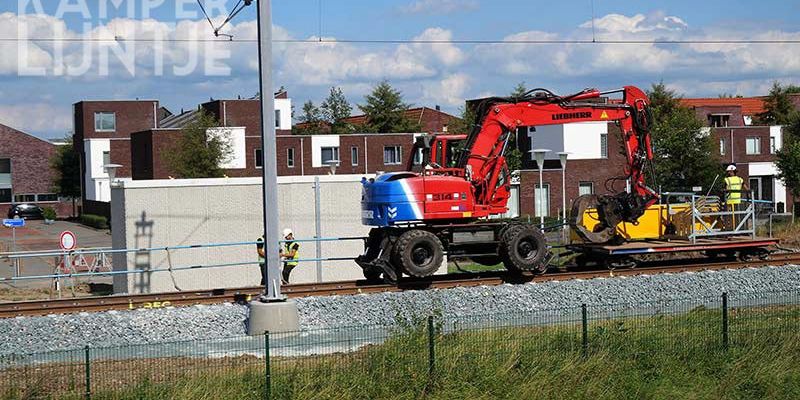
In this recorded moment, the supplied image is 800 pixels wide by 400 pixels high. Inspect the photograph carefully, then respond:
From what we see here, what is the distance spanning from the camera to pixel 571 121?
23094mm

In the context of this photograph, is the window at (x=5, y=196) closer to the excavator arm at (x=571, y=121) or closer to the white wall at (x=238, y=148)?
the white wall at (x=238, y=148)

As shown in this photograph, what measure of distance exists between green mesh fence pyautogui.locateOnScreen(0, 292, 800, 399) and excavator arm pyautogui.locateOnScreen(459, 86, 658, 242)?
717cm

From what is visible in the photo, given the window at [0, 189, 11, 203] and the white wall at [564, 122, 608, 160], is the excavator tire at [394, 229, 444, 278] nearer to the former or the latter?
the white wall at [564, 122, 608, 160]

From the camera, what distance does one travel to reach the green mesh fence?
12164mm

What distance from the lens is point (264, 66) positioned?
56.2 feet

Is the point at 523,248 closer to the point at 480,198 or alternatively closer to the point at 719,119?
the point at 480,198

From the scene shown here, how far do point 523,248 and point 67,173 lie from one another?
73949mm

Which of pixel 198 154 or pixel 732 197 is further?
pixel 198 154

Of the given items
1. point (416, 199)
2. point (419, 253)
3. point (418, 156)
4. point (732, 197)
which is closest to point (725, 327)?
point (419, 253)

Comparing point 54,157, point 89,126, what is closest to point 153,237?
point 89,126

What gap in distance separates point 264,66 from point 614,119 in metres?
9.64

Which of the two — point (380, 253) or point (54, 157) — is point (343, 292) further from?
point (54, 157)

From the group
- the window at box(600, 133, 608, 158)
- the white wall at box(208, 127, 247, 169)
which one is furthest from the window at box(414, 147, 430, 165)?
the window at box(600, 133, 608, 158)

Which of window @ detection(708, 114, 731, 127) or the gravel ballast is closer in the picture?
the gravel ballast
